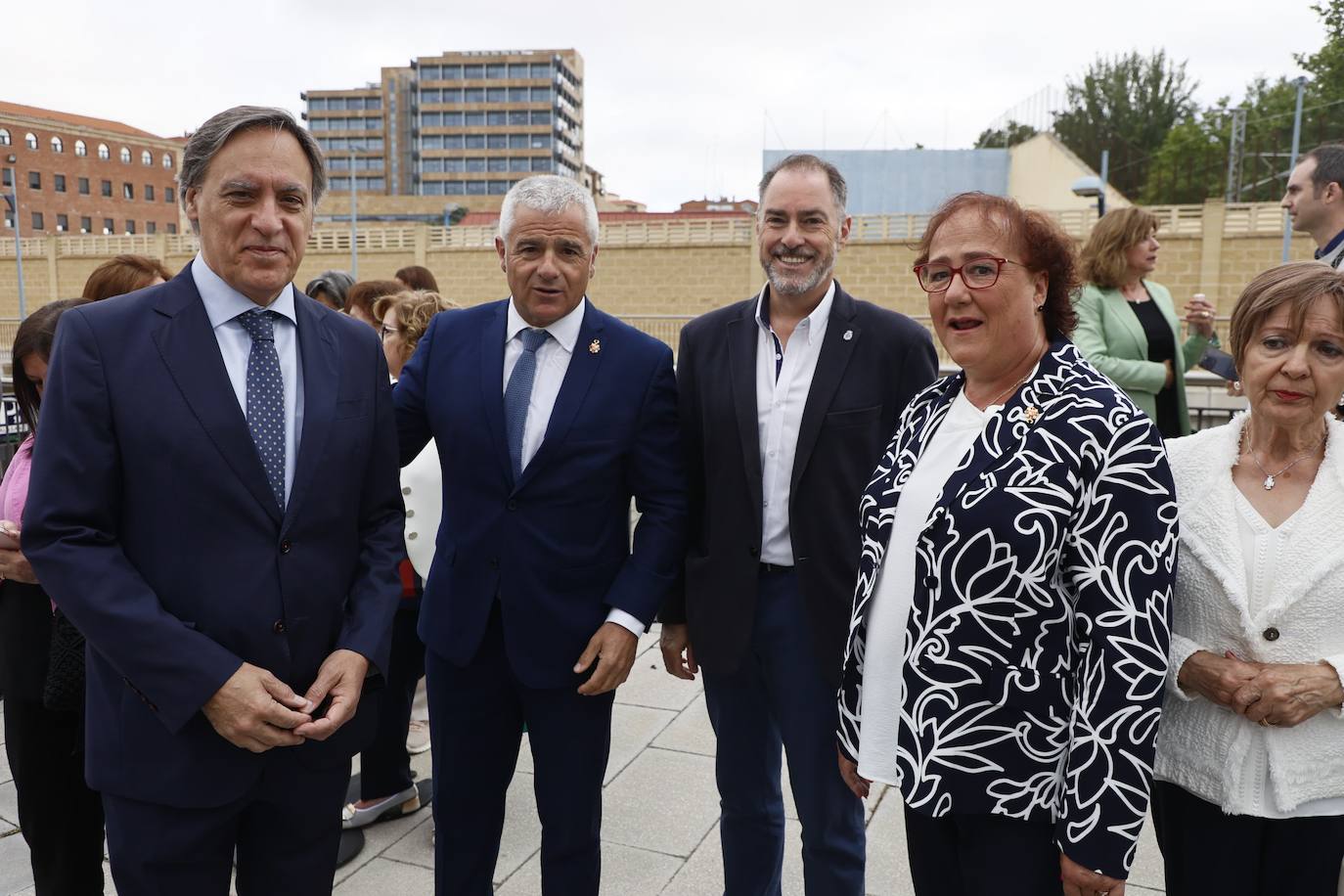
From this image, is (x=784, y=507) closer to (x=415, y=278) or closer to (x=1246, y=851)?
(x=1246, y=851)

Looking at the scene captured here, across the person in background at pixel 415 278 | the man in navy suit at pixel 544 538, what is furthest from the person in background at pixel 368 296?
the man in navy suit at pixel 544 538

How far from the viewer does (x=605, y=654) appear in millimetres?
2264

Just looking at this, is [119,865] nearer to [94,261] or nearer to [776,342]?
[776,342]

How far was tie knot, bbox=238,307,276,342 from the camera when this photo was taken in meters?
1.85

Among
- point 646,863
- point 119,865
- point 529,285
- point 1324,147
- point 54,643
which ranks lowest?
point 646,863

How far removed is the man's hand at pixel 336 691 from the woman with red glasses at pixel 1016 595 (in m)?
1.06

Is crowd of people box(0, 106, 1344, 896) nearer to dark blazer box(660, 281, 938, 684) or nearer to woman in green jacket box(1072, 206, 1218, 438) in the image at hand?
dark blazer box(660, 281, 938, 684)

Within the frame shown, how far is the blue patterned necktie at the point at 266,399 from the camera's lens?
70.5 inches

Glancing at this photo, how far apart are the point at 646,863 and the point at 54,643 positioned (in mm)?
1810

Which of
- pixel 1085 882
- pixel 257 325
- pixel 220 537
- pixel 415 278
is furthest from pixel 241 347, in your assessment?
pixel 415 278

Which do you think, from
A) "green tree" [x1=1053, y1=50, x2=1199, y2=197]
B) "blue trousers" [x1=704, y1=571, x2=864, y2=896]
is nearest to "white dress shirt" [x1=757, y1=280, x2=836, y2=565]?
"blue trousers" [x1=704, y1=571, x2=864, y2=896]

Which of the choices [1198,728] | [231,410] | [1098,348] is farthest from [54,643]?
[1098,348]

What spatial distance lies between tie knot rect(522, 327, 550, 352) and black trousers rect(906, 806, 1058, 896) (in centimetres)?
141

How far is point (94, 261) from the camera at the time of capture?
123ft
